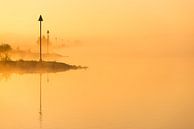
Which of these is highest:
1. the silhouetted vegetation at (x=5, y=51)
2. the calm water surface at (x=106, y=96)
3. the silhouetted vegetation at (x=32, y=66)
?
the silhouetted vegetation at (x=5, y=51)

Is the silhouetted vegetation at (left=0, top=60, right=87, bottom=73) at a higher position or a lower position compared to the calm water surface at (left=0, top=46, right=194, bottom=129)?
higher

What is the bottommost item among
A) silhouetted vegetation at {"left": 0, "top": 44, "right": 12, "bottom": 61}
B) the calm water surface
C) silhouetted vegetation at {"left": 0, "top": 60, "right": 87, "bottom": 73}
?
the calm water surface

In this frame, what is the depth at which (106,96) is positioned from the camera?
5.01ft

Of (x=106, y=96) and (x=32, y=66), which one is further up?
(x=32, y=66)

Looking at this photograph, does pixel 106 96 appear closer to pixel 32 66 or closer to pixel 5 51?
pixel 32 66

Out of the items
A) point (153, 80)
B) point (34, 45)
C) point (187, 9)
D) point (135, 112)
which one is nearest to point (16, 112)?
point (34, 45)

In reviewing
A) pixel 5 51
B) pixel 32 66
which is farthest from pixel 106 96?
pixel 5 51

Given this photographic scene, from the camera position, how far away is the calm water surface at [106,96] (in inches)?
59.2

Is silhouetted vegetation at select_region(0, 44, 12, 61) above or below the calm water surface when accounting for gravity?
above

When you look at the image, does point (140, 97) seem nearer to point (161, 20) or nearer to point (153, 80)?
point (153, 80)

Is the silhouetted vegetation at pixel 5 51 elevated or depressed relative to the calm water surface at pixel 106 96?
elevated

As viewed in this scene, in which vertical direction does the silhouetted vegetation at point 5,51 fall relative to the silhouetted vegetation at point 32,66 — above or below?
above

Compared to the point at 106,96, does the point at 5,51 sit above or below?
above

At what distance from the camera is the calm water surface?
150 cm
